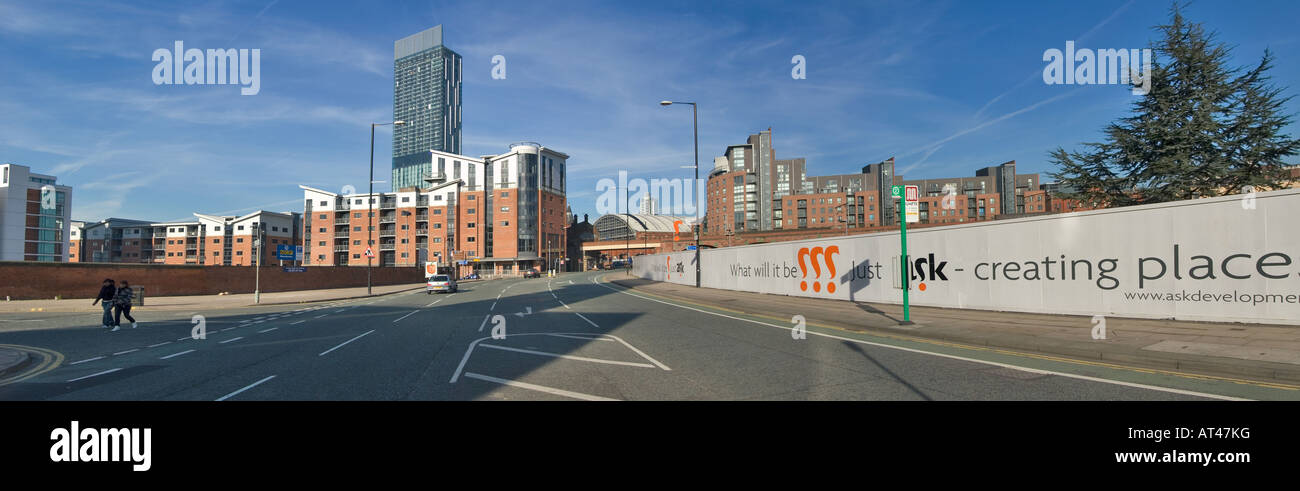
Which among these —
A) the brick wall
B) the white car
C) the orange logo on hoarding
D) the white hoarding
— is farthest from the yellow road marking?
the white car

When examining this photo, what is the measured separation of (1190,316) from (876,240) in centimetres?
864

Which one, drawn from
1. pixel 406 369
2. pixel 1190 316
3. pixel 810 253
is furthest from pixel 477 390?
pixel 810 253

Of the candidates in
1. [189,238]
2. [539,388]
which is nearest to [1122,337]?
[539,388]

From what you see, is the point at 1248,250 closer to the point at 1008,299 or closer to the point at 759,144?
the point at 1008,299

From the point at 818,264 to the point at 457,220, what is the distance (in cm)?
8850

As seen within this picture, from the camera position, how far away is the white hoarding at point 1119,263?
10266 mm

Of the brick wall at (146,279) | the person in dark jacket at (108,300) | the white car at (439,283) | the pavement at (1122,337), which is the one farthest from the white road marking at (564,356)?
the brick wall at (146,279)

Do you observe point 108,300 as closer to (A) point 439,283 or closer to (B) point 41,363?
(B) point 41,363

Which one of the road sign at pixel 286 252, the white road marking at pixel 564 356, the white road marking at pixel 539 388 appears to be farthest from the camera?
the road sign at pixel 286 252

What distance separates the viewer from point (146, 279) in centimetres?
3177

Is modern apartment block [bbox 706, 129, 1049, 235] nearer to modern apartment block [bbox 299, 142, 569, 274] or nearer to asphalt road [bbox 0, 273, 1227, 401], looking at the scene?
modern apartment block [bbox 299, 142, 569, 274]

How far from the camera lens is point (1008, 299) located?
14445 mm

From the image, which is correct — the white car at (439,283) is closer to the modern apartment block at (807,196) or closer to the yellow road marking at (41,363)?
the yellow road marking at (41,363)

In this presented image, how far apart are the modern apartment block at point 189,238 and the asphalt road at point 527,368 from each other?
418ft
